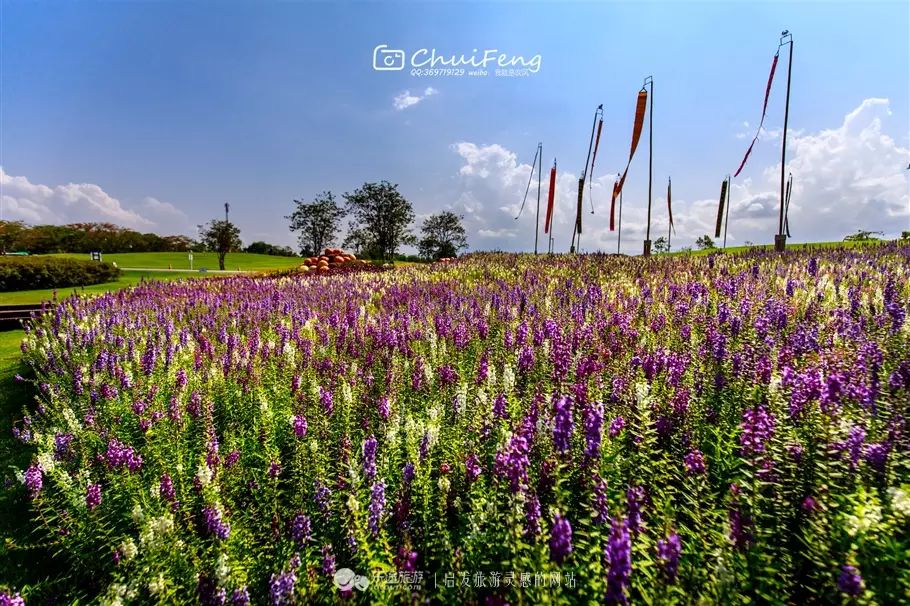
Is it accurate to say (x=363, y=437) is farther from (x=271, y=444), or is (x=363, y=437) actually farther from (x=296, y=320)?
(x=296, y=320)

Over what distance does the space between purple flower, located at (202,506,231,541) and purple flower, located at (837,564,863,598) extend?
334 cm

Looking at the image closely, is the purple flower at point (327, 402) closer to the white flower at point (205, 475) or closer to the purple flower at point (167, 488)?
the white flower at point (205, 475)

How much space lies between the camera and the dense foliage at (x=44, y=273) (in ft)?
86.3

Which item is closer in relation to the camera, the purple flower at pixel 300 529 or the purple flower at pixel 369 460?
the purple flower at pixel 300 529

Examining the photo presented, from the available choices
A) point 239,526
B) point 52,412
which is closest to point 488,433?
point 239,526

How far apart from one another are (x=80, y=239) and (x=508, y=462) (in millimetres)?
102176

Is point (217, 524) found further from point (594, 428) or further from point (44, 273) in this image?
point (44, 273)

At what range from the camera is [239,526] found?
3.19 metres

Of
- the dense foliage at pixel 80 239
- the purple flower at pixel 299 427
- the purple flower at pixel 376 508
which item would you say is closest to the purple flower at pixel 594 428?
the purple flower at pixel 376 508

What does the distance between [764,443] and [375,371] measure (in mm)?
4266

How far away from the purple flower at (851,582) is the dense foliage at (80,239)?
83.3 metres

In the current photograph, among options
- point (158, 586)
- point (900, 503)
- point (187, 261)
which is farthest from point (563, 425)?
point (187, 261)

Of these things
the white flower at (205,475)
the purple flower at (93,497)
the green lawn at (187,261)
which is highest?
the green lawn at (187,261)

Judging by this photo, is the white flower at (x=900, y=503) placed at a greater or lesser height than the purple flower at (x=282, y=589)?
greater
